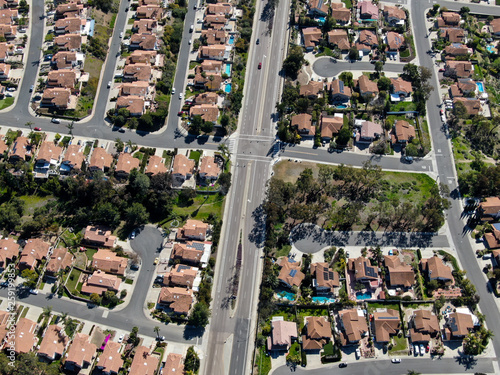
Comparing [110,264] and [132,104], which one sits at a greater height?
A: [132,104]

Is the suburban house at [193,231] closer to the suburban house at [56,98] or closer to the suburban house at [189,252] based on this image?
the suburban house at [189,252]

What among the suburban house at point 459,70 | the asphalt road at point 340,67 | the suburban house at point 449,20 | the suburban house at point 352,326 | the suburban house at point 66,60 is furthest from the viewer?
the suburban house at point 449,20

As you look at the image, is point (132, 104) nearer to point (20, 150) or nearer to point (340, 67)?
point (20, 150)

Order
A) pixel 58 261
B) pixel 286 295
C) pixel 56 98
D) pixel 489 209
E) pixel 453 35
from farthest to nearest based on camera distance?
pixel 453 35 → pixel 56 98 → pixel 489 209 → pixel 58 261 → pixel 286 295

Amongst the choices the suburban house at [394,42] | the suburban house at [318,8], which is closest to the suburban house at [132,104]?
the suburban house at [318,8]

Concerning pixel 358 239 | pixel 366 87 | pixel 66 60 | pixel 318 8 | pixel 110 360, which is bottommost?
pixel 110 360

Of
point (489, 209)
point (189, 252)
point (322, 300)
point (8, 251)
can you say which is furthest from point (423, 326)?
point (8, 251)

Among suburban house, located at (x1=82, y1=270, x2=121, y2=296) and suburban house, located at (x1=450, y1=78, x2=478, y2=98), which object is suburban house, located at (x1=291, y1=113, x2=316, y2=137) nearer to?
suburban house, located at (x1=450, y1=78, x2=478, y2=98)
